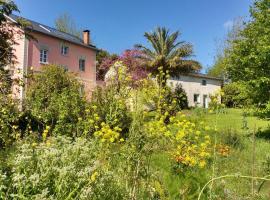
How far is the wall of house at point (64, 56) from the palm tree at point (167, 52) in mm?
5339

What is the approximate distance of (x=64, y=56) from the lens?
35.2m

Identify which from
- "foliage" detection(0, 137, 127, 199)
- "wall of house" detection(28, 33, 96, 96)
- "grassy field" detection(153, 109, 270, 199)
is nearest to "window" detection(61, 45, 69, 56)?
"wall of house" detection(28, 33, 96, 96)

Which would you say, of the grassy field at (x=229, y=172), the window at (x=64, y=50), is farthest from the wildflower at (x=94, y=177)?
the window at (x=64, y=50)

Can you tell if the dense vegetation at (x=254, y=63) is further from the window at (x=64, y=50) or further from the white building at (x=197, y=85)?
the white building at (x=197, y=85)

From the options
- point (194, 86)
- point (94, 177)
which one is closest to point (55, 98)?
point (94, 177)

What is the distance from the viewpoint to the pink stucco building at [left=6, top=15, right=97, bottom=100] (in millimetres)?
30281

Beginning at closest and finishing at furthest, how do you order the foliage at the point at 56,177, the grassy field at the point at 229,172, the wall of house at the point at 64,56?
the foliage at the point at 56,177, the grassy field at the point at 229,172, the wall of house at the point at 64,56

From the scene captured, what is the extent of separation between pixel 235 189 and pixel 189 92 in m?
40.0

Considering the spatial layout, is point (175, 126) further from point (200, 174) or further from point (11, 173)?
point (11, 173)

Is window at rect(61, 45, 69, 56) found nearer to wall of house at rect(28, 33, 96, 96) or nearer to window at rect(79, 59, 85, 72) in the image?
wall of house at rect(28, 33, 96, 96)

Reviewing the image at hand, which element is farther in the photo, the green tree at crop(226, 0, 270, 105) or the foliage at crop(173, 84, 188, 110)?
the green tree at crop(226, 0, 270, 105)

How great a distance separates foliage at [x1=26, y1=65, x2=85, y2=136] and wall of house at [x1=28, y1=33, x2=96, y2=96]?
9.96m

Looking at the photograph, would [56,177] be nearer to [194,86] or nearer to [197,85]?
[194,86]

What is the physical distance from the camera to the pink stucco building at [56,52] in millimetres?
30281
